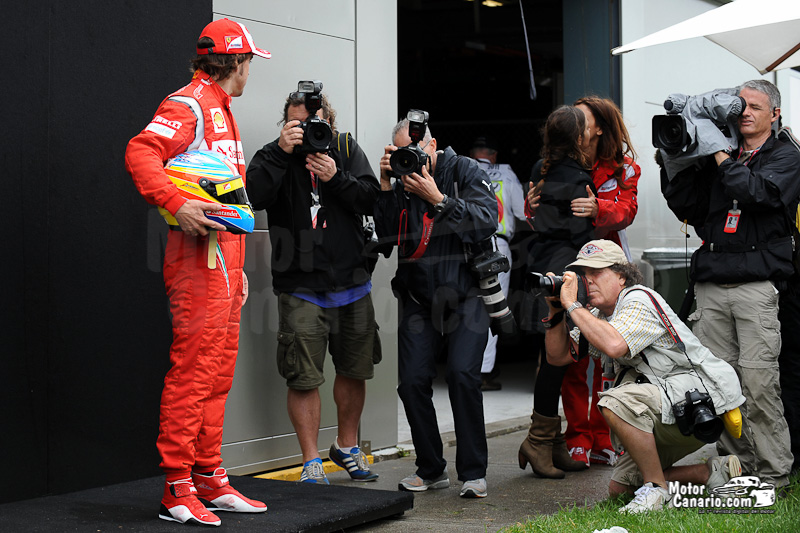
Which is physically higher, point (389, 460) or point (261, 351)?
point (261, 351)

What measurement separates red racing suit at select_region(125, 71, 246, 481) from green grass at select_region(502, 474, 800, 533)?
1380 mm

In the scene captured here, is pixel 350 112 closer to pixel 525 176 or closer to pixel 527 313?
pixel 527 313

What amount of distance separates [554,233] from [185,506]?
2.67 metres

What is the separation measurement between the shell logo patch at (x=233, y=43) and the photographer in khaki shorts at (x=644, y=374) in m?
1.82

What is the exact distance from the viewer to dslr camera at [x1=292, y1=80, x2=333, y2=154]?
4859 millimetres

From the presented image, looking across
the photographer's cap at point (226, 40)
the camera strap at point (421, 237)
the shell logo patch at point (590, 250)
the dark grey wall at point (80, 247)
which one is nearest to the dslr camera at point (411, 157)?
the camera strap at point (421, 237)

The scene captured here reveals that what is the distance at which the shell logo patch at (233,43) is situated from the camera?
4016 mm

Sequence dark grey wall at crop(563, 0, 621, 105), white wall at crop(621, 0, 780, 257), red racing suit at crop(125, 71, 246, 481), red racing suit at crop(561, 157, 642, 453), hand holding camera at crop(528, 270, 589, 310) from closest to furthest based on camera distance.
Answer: red racing suit at crop(125, 71, 246, 481)
hand holding camera at crop(528, 270, 589, 310)
red racing suit at crop(561, 157, 642, 453)
dark grey wall at crop(563, 0, 621, 105)
white wall at crop(621, 0, 780, 257)

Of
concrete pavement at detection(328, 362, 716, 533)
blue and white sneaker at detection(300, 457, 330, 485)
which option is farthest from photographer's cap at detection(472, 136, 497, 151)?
blue and white sneaker at detection(300, 457, 330, 485)

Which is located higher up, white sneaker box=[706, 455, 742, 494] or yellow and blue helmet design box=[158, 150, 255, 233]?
yellow and blue helmet design box=[158, 150, 255, 233]

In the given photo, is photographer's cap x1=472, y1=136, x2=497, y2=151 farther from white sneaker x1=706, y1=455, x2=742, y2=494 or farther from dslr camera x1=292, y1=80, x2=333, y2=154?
white sneaker x1=706, y1=455, x2=742, y2=494

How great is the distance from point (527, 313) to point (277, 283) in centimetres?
145

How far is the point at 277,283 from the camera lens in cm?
512

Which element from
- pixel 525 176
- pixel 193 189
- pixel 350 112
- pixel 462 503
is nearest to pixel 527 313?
pixel 462 503
